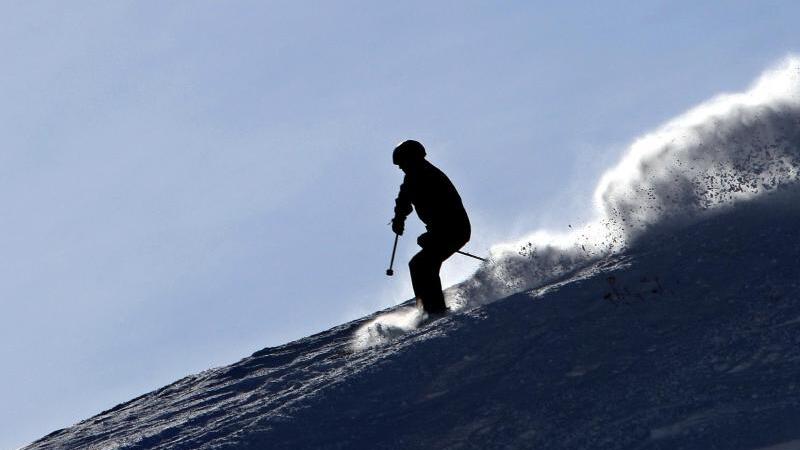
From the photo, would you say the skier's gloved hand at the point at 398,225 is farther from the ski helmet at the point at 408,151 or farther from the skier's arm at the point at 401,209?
the ski helmet at the point at 408,151

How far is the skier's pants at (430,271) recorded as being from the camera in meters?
14.4

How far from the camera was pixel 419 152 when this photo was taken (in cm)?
1476

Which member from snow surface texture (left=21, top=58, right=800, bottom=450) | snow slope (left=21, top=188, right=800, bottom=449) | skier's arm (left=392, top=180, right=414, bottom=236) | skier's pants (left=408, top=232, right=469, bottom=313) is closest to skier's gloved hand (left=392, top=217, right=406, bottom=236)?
skier's arm (left=392, top=180, right=414, bottom=236)

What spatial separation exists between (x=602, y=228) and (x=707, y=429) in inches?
322

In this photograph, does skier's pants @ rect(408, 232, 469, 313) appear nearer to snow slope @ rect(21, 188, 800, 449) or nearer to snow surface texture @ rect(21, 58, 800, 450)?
snow surface texture @ rect(21, 58, 800, 450)

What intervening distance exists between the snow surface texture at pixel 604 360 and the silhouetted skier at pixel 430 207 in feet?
2.37

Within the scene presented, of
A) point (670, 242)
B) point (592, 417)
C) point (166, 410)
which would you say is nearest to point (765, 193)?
Answer: point (670, 242)

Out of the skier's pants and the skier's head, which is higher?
the skier's head

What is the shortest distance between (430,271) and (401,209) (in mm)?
1123

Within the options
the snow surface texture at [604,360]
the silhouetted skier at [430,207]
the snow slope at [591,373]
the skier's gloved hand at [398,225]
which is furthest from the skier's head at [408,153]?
the snow slope at [591,373]

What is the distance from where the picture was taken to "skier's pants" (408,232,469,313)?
47.3ft

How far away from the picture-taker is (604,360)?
7.90 meters

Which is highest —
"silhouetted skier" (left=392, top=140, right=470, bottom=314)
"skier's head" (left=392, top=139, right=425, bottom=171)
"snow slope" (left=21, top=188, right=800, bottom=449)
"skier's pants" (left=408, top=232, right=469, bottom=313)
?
"skier's head" (left=392, top=139, right=425, bottom=171)

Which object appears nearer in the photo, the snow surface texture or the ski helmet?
the snow surface texture
